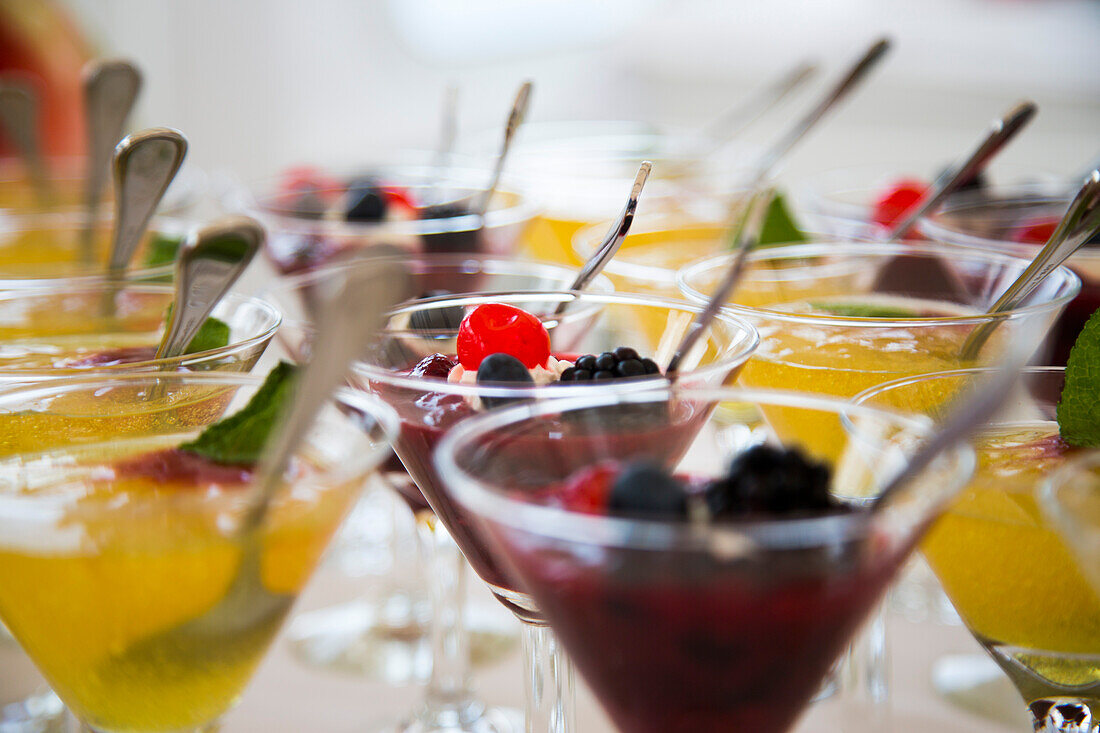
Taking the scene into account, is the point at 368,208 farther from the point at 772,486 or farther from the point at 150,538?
the point at 772,486

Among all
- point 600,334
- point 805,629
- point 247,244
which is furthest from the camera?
point 600,334

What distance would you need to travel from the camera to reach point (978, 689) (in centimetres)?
121

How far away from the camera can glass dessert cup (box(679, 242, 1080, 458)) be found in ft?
3.17

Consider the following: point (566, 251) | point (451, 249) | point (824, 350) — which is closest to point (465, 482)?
point (824, 350)

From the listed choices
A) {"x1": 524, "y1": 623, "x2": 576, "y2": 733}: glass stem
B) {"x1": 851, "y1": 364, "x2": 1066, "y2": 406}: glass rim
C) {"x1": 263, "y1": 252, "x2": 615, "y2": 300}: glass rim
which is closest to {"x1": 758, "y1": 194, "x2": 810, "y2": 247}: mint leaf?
{"x1": 263, "y1": 252, "x2": 615, "y2": 300}: glass rim

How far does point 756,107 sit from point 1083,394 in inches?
41.0

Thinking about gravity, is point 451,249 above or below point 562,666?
above

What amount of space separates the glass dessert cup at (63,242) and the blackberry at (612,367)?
736 millimetres

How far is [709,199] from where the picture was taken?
5.02 feet

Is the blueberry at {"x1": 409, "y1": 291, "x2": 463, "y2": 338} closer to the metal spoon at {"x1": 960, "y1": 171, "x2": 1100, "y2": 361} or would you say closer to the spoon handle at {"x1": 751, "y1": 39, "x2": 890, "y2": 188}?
the metal spoon at {"x1": 960, "y1": 171, "x2": 1100, "y2": 361}

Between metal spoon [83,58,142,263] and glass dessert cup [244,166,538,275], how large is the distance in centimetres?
20

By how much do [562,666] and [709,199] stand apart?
760mm

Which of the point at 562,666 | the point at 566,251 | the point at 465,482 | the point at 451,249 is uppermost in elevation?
the point at 465,482

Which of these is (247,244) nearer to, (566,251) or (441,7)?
(566,251)
